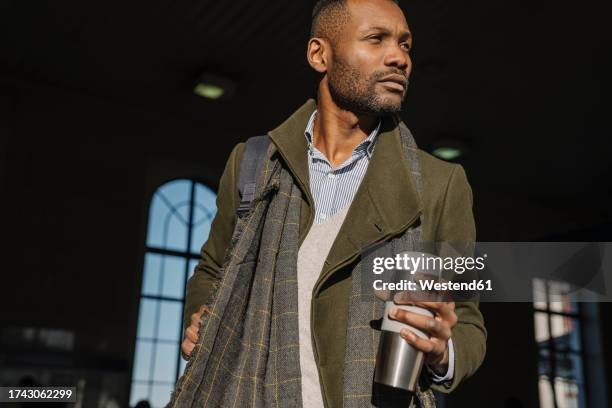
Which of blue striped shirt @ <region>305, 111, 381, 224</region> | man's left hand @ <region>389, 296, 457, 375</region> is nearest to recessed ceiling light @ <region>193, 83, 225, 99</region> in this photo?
blue striped shirt @ <region>305, 111, 381, 224</region>

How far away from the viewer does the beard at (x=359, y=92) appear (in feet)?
5.27

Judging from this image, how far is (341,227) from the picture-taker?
145cm

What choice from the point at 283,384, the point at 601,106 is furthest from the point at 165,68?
the point at 283,384

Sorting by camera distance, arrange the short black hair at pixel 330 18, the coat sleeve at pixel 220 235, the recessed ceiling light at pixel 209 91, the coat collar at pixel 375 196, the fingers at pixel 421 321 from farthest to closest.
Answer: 1. the recessed ceiling light at pixel 209 91
2. the short black hair at pixel 330 18
3. the coat sleeve at pixel 220 235
4. the coat collar at pixel 375 196
5. the fingers at pixel 421 321

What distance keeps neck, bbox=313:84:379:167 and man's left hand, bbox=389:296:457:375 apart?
0.64m

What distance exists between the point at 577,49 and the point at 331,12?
18.4 feet

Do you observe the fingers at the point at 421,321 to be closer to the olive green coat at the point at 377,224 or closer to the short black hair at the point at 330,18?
the olive green coat at the point at 377,224

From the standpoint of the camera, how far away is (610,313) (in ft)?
39.8

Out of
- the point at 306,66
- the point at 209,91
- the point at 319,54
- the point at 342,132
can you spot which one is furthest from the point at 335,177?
the point at 209,91

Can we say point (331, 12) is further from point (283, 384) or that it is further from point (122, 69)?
point (122, 69)

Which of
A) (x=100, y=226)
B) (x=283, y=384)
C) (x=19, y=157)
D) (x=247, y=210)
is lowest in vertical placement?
(x=283, y=384)

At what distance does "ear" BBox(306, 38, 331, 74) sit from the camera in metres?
1.84

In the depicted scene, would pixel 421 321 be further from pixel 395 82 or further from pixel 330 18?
pixel 330 18

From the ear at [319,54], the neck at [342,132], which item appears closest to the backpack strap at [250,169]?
the neck at [342,132]
